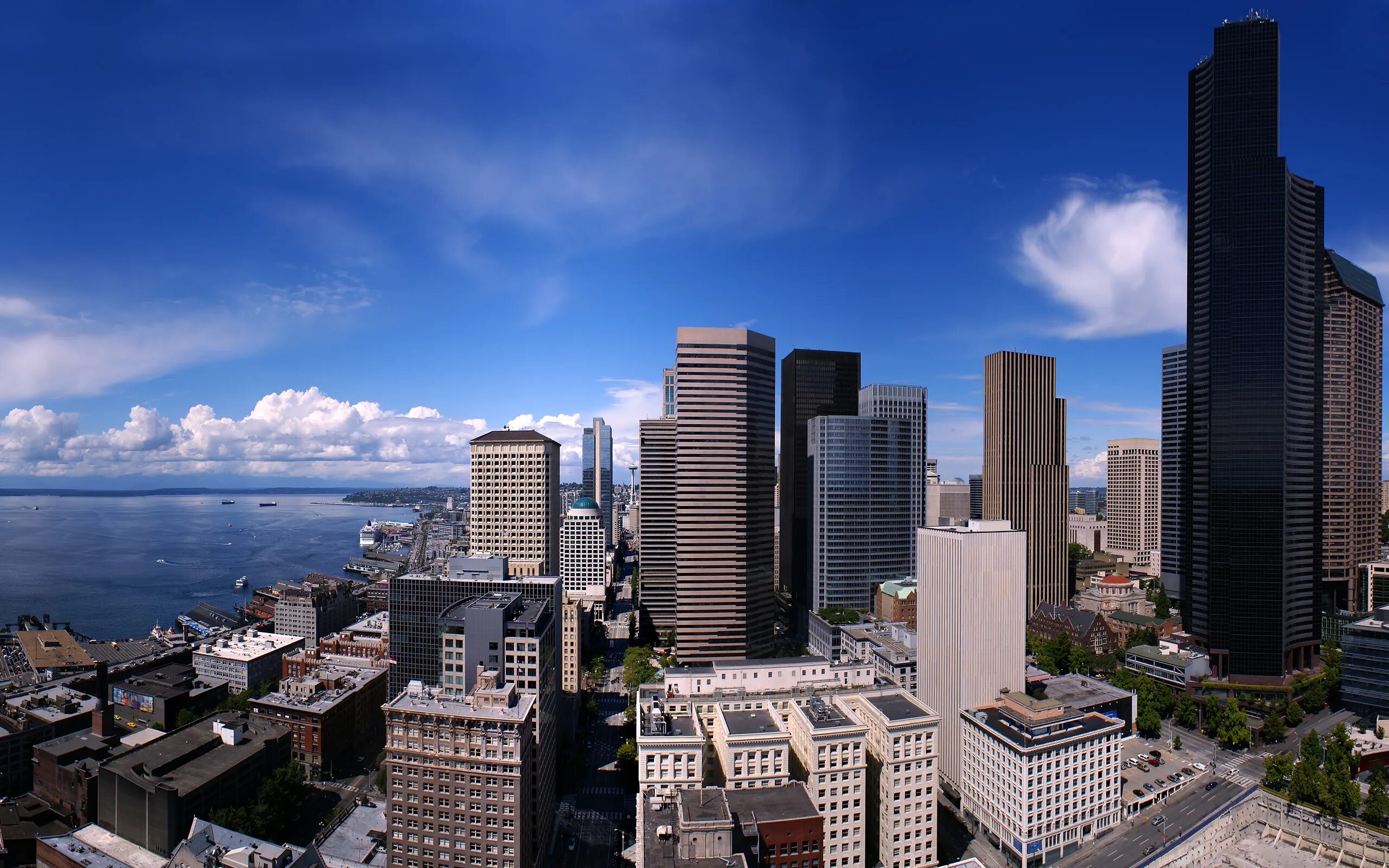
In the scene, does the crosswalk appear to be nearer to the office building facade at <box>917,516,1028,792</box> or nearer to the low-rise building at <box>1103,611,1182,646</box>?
the office building facade at <box>917,516,1028,792</box>

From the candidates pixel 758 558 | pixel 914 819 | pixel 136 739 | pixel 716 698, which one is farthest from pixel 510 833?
pixel 758 558

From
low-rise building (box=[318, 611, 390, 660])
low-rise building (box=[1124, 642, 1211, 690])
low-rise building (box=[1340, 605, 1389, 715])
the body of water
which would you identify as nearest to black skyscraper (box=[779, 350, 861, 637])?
low-rise building (box=[1124, 642, 1211, 690])

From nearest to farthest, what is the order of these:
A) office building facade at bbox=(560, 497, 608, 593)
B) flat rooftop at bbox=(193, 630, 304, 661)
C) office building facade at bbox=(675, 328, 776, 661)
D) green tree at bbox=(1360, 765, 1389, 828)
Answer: green tree at bbox=(1360, 765, 1389, 828) → flat rooftop at bbox=(193, 630, 304, 661) → office building facade at bbox=(675, 328, 776, 661) → office building facade at bbox=(560, 497, 608, 593)

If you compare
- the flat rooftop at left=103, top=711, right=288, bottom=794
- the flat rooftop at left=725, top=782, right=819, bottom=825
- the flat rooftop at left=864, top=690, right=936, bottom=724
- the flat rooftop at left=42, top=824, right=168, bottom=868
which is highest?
the flat rooftop at left=864, top=690, right=936, bottom=724

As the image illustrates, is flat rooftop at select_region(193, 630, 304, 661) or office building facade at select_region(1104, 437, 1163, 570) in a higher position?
office building facade at select_region(1104, 437, 1163, 570)

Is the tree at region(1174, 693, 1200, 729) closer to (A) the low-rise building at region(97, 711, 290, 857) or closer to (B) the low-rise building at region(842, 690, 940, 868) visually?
(B) the low-rise building at region(842, 690, 940, 868)

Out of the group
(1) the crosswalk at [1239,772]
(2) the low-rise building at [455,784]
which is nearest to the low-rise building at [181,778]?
(2) the low-rise building at [455,784]

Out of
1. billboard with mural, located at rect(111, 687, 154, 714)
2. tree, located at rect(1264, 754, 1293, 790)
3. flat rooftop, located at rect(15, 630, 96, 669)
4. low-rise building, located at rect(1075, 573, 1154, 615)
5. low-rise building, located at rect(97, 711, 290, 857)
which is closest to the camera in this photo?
low-rise building, located at rect(97, 711, 290, 857)

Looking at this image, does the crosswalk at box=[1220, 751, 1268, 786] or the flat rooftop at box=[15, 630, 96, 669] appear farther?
the flat rooftop at box=[15, 630, 96, 669]

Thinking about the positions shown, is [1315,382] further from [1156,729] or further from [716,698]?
[716,698]

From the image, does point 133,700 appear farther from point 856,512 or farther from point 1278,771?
point 1278,771
